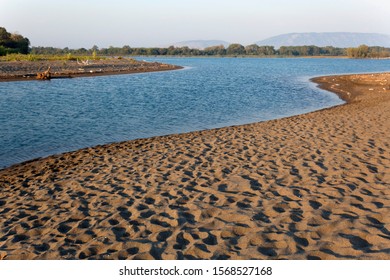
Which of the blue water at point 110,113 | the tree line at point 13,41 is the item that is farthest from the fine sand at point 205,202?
the tree line at point 13,41

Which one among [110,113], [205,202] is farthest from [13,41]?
[205,202]

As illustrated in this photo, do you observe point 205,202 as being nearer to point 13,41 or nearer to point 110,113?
point 110,113

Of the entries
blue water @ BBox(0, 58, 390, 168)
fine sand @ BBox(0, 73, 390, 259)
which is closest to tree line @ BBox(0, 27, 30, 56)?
blue water @ BBox(0, 58, 390, 168)

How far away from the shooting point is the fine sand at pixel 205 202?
484 centimetres

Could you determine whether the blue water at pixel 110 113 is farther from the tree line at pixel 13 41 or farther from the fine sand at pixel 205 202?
the tree line at pixel 13 41

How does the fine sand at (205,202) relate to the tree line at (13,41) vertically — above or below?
below

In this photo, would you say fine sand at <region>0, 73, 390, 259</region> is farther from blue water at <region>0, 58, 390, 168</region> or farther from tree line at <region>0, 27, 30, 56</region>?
tree line at <region>0, 27, 30, 56</region>

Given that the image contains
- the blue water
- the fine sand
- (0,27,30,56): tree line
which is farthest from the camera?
(0,27,30,56): tree line

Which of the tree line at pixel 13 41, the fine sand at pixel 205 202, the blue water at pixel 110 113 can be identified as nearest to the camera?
the fine sand at pixel 205 202

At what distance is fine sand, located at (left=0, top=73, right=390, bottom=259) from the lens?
15.9 ft

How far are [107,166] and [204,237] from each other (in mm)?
4653

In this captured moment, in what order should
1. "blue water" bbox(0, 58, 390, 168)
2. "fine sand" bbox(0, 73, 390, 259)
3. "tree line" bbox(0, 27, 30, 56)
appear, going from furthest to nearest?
"tree line" bbox(0, 27, 30, 56) < "blue water" bbox(0, 58, 390, 168) < "fine sand" bbox(0, 73, 390, 259)

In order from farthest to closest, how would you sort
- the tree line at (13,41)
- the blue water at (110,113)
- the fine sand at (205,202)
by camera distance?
the tree line at (13,41), the blue water at (110,113), the fine sand at (205,202)
